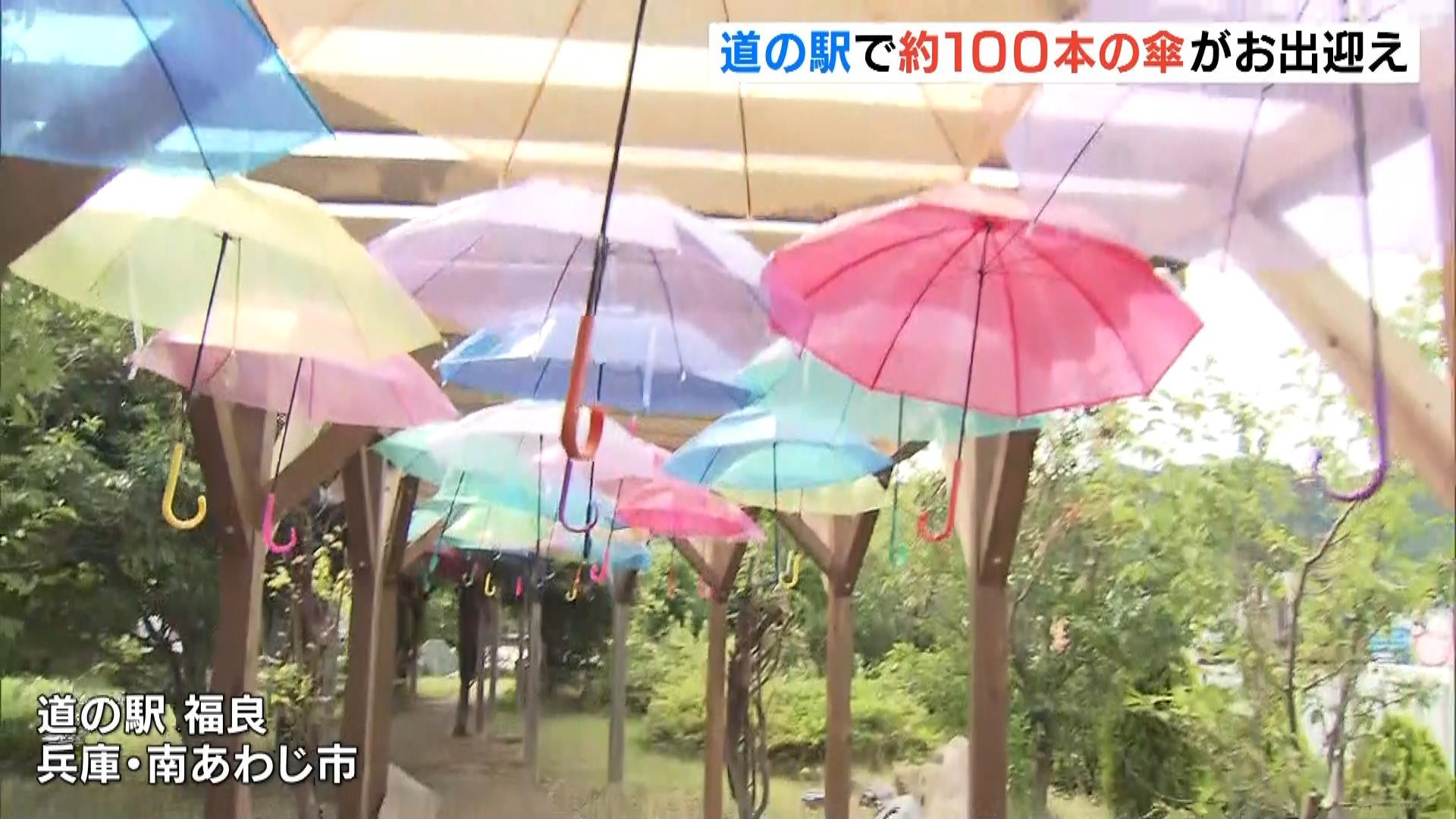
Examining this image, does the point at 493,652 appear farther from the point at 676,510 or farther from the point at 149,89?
the point at 149,89

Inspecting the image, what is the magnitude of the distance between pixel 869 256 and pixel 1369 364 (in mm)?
433

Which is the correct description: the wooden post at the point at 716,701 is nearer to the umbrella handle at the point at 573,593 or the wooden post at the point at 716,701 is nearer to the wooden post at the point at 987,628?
the umbrella handle at the point at 573,593

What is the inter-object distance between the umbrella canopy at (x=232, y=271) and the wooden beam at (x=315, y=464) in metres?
0.55

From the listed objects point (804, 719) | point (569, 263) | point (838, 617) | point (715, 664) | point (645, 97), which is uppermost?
point (645, 97)

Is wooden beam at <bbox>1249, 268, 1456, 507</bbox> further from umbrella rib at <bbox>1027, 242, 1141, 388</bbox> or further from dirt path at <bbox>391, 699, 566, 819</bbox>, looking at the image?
dirt path at <bbox>391, 699, 566, 819</bbox>

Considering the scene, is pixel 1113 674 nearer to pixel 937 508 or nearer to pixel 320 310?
pixel 937 508

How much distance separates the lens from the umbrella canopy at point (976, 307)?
107 cm

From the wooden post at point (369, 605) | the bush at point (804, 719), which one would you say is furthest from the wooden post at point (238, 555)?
the bush at point (804, 719)

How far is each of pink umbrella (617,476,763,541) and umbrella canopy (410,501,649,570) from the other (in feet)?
1.67

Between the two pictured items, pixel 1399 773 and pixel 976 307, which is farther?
pixel 1399 773

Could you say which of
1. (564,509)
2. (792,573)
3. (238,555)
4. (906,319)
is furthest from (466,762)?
(906,319)

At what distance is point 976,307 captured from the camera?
117 centimetres

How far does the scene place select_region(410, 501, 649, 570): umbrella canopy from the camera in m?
2.79

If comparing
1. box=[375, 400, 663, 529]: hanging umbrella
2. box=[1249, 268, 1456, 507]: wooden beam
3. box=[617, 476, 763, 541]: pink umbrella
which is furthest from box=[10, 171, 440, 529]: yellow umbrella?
box=[617, 476, 763, 541]: pink umbrella
